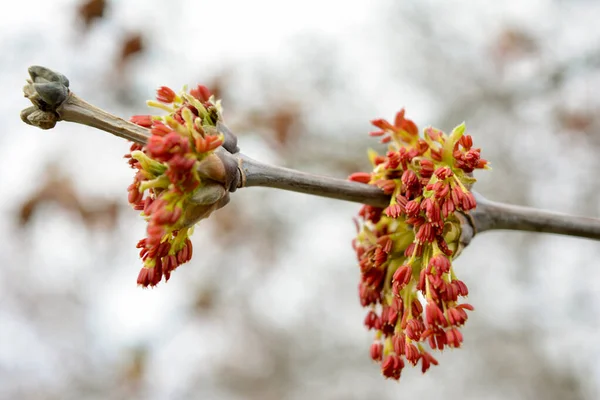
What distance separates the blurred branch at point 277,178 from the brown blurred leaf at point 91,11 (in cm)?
352

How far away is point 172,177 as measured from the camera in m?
1.33

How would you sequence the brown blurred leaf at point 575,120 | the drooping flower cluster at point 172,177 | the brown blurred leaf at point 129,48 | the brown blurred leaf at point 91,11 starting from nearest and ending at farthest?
the drooping flower cluster at point 172,177 → the brown blurred leaf at point 91,11 → the brown blurred leaf at point 129,48 → the brown blurred leaf at point 575,120

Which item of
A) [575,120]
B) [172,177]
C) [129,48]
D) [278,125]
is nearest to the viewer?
[172,177]

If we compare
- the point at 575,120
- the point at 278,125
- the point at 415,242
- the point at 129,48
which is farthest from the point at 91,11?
the point at 575,120

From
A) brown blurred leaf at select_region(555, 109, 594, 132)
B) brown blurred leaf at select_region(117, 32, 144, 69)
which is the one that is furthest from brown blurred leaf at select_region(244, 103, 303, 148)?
brown blurred leaf at select_region(555, 109, 594, 132)

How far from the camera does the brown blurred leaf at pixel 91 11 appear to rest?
4.49 meters

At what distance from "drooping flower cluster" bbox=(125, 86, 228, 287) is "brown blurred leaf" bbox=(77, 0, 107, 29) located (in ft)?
11.2

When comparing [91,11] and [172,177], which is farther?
[91,11]

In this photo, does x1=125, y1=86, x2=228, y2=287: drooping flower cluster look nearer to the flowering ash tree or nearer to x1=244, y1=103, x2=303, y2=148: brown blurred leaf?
the flowering ash tree

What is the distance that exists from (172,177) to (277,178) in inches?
12.4

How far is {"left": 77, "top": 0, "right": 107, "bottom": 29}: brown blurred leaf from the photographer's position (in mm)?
4488

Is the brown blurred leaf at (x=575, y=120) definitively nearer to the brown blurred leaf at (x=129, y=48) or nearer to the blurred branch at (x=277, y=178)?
the brown blurred leaf at (x=129, y=48)

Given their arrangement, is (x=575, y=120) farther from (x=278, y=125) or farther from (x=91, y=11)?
(x=91, y=11)

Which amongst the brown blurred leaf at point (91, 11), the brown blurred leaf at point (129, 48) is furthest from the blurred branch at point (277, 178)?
the brown blurred leaf at point (129, 48)
